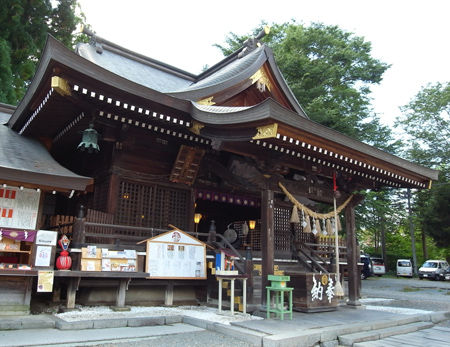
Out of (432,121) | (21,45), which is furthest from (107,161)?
(432,121)

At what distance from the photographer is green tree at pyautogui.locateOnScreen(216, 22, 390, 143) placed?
2098cm

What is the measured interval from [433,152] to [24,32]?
112 feet

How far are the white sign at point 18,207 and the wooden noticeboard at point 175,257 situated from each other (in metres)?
2.67

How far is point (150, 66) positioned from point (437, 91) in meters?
30.9

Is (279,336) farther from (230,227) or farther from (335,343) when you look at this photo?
(230,227)

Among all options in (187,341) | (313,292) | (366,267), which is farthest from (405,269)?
(187,341)

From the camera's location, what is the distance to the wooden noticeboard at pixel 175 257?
29.2 ft

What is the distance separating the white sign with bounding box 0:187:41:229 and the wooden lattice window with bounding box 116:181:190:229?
2.22 meters

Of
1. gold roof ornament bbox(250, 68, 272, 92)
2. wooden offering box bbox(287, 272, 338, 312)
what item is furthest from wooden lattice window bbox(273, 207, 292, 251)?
gold roof ornament bbox(250, 68, 272, 92)

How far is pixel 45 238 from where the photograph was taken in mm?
7738

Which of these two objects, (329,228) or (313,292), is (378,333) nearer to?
(313,292)

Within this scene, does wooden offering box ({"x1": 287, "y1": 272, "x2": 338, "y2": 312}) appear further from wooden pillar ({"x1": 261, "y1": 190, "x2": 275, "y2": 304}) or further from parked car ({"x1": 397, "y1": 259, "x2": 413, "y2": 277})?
parked car ({"x1": 397, "y1": 259, "x2": 413, "y2": 277})

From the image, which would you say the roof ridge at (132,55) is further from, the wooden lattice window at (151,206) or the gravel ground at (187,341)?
the gravel ground at (187,341)

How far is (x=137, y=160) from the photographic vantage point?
1025cm
